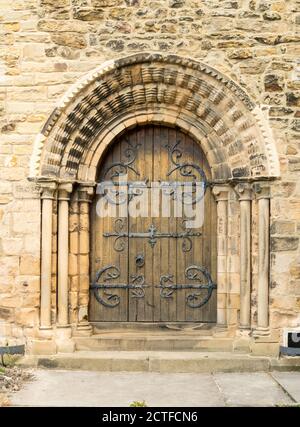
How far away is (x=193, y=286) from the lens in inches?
311

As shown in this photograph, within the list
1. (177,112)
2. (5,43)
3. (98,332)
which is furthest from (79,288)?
(5,43)

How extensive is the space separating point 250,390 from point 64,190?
2884mm

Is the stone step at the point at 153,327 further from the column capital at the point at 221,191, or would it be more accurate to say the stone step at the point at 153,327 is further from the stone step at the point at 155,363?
the column capital at the point at 221,191

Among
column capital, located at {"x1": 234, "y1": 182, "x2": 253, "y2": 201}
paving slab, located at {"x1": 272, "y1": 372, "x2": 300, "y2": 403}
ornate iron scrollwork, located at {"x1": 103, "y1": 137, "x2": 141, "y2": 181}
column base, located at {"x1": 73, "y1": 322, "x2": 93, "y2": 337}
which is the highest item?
ornate iron scrollwork, located at {"x1": 103, "y1": 137, "x2": 141, "y2": 181}

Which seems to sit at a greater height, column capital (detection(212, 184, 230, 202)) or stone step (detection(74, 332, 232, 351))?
column capital (detection(212, 184, 230, 202))

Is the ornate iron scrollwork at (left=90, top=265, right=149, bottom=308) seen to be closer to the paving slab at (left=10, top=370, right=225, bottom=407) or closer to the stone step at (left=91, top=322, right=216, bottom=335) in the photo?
the stone step at (left=91, top=322, right=216, bottom=335)

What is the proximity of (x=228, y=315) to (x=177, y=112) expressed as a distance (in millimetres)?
2317

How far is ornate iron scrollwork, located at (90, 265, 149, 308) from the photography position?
7934mm

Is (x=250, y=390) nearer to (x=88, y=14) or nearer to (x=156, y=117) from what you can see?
(x=156, y=117)

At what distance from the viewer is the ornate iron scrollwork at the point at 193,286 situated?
7.90 m

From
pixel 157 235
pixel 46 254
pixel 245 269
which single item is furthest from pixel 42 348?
pixel 245 269

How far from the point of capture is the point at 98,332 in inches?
309

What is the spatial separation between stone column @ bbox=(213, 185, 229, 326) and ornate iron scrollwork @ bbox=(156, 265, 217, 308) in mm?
183

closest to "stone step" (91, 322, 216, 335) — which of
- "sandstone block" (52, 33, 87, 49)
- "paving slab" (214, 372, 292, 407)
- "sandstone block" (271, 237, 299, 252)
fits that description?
"paving slab" (214, 372, 292, 407)
